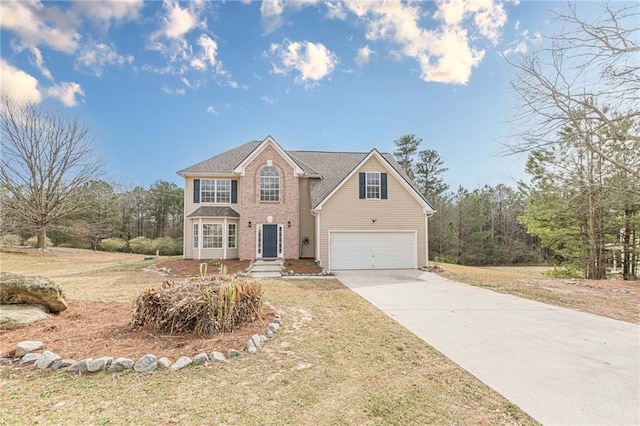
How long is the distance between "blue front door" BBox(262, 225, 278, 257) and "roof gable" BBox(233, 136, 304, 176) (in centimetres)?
353

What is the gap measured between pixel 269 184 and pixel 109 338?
13.2m

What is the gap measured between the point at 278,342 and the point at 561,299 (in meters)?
Result: 9.29

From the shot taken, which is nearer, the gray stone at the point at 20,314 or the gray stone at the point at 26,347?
the gray stone at the point at 26,347

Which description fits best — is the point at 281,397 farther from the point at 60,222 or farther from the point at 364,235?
the point at 60,222

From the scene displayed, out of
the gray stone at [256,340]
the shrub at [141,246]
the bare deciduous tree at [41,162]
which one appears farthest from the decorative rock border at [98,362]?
the shrub at [141,246]

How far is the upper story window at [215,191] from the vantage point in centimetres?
1855

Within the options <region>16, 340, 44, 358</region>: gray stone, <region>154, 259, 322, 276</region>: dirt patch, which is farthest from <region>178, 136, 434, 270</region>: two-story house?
<region>16, 340, 44, 358</region>: gray stone

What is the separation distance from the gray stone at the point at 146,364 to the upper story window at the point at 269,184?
44.8 feet

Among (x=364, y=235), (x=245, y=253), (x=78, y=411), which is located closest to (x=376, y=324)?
(x=78, y=411)

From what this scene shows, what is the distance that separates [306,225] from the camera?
18.6 metres

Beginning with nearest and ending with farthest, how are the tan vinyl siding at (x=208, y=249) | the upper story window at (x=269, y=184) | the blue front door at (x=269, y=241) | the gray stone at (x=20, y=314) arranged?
the gray stone at (x=20, y=314) → the blue front door at (x=269, y=241) → the upper story window at (x=269, y=184) → the tan vinyl siding at (x=208, y=249)

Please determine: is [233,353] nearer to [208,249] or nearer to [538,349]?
[538,349]

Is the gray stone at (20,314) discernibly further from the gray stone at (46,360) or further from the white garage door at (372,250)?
the white garage door at (372,250)

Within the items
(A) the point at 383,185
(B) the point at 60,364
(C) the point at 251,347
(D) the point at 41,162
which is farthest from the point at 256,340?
(D) the point at 41,162
